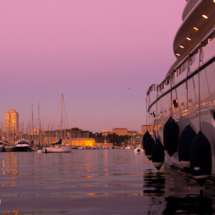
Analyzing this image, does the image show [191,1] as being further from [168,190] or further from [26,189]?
[26,189]

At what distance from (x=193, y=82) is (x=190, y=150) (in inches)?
140

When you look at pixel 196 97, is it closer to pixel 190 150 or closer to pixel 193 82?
pixel 193 82

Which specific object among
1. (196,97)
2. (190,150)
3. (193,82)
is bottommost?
(190,150)

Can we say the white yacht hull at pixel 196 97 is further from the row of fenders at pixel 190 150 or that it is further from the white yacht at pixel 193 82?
the row of fenders at pixel 190 150

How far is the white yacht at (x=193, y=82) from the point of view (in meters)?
9.88

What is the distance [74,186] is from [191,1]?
9409mm

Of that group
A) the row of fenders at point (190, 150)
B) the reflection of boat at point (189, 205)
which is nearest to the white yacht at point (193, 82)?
the row of fenders at point (190, 150)

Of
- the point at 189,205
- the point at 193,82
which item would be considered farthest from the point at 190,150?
the point at 193,82

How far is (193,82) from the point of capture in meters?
11.6

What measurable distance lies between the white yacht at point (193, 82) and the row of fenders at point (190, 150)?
0.48 feet

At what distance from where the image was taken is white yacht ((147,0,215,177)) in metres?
9.88

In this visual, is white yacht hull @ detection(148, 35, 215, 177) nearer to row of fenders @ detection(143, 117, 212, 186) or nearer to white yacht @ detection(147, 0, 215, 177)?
white yacht @ detection(147, 0, 215, 177)

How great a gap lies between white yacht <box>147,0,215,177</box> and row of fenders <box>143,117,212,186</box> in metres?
0.15

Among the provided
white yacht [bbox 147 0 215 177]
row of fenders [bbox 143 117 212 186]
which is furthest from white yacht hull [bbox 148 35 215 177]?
row of fenders [bbox 143 117 212 186]
